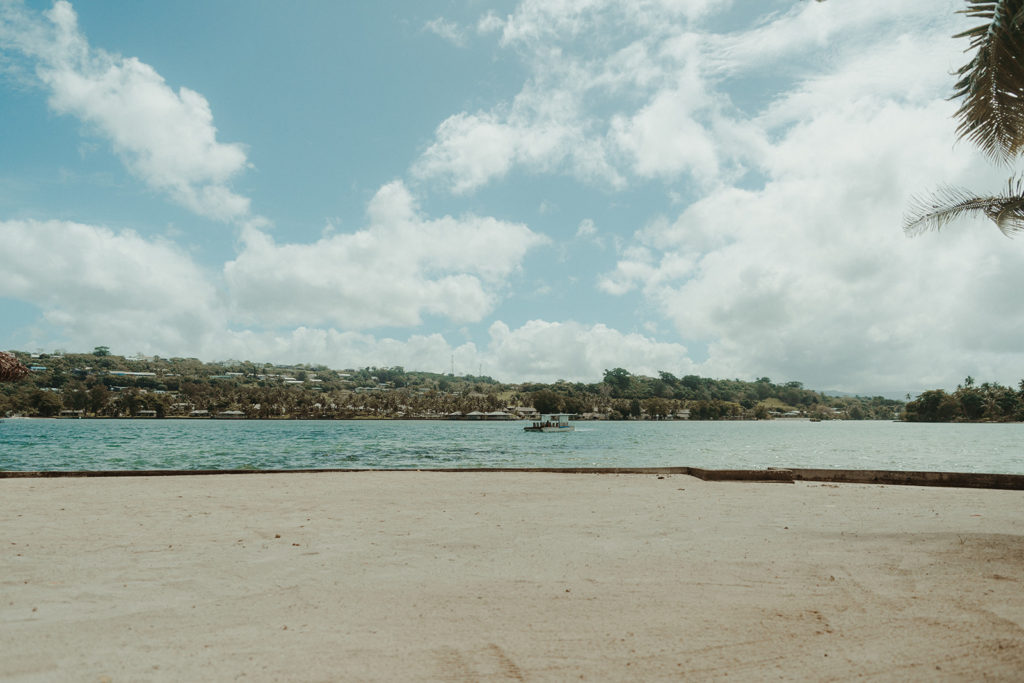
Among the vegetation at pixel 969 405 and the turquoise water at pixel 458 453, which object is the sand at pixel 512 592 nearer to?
the turquoise water at pixel 458 453

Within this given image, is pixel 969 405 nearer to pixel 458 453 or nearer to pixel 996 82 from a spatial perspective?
pixel 458 453

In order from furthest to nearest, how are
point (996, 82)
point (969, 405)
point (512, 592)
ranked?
→ 1. point (969, 405)
2. point (996, 82)
3. point (512, 592)

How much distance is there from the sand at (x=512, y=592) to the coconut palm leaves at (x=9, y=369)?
257cm

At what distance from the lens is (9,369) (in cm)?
1009

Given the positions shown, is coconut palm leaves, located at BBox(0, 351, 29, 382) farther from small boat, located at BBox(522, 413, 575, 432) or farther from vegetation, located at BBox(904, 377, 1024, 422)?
vegetation, located at BBox(904, 377, 1024, 422)

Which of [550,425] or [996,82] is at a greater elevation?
[996,82]

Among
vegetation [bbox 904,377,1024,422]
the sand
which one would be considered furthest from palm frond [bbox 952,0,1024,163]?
vegetation [bbox 904,377,1024,422]

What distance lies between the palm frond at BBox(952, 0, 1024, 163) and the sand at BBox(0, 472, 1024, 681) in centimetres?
490

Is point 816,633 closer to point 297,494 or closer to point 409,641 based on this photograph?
point 409,641

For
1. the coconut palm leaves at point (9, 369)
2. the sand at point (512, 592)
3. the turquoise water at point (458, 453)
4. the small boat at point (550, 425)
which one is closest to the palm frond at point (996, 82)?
the sand at point (512, 592)

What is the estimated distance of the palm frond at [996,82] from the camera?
6730 millimetres

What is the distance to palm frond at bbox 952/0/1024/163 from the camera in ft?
22.1

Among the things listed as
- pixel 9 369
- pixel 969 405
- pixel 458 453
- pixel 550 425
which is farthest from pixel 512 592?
pixel 969 405

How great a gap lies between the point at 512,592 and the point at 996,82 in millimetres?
8030
